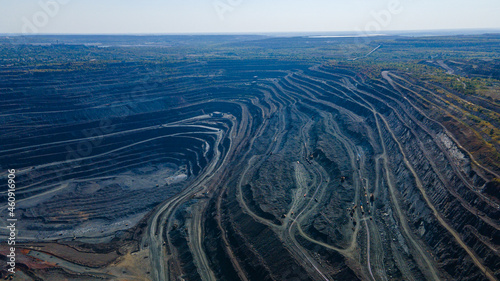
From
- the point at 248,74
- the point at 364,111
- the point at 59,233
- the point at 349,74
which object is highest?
the point at 248,74

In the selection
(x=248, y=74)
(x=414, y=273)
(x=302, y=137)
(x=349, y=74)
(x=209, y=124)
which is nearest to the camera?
(x=414, y=273)

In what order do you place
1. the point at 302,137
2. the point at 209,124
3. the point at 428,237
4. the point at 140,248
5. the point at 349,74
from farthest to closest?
1. the point at 349,74
2. the point at 209,124
3. the point at 302,137
4. the point at 140,248
5. the point at 428,237

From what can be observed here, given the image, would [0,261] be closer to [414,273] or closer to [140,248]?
[140,248]

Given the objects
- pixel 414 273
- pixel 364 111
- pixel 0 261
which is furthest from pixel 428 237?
pixel 0 261

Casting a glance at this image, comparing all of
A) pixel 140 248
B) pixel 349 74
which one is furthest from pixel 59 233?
pixel 349 74

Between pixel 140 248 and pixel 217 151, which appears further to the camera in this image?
pixel 217 151

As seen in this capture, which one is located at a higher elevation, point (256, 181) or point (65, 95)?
point (65, 95)
